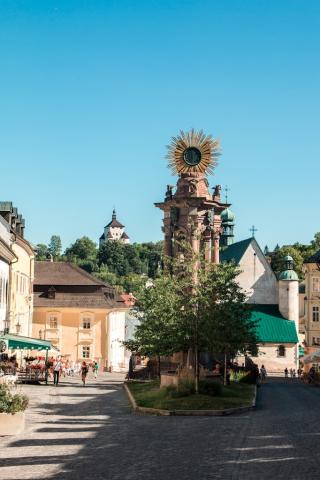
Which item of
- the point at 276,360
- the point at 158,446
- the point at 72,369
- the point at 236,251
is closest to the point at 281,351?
the point at 276,360

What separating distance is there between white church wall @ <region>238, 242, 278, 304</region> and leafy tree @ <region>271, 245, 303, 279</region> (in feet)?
108

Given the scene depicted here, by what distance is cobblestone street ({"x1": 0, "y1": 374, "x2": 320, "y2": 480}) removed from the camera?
57.5 feet

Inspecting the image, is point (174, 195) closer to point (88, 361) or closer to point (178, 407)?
point (88, 361)

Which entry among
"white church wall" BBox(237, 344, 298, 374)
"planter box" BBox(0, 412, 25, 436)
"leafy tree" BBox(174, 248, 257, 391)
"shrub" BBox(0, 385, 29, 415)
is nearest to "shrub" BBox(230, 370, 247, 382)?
"leafy tree" BBox(174, 248, 257, 391)

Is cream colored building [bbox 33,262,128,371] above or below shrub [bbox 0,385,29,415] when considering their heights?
above

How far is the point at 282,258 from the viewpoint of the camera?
12988cm

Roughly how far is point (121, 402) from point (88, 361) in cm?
4219

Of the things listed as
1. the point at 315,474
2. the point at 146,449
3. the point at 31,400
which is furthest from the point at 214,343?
the point at 315,474

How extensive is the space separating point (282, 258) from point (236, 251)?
120ft

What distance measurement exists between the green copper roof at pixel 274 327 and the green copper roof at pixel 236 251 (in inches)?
243

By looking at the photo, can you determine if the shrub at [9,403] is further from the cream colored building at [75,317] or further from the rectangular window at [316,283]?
the rectangular window at [316,283]

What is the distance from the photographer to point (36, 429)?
25375 mm

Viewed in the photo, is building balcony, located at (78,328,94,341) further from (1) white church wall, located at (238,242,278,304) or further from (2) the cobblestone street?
(2) the cobblestone street

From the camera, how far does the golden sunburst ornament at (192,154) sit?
241 ft
